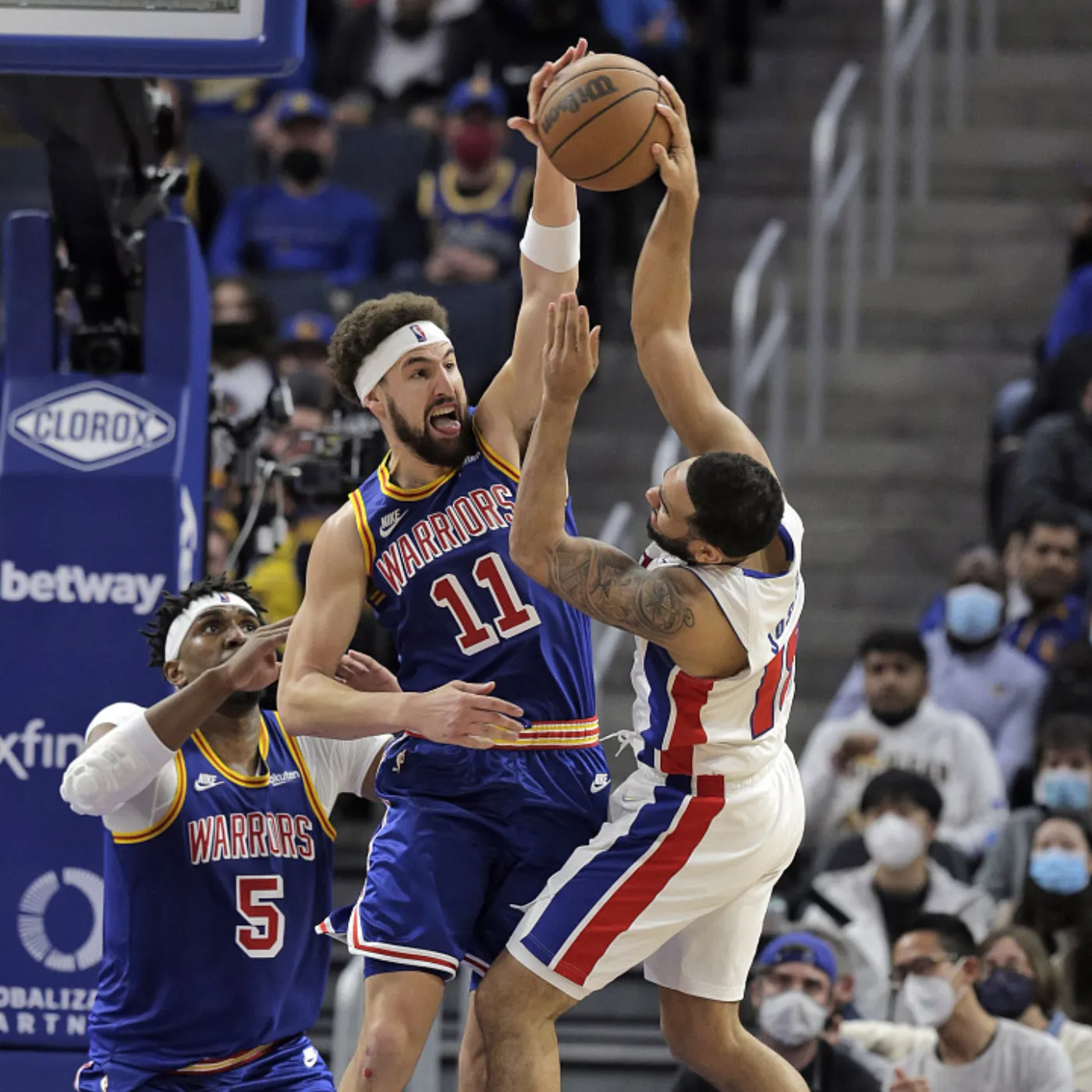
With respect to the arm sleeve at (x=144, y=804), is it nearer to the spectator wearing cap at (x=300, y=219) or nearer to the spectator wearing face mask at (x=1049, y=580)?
the spectator wearing face mask at (x=1049, y=580)

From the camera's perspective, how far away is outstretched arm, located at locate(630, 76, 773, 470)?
5930 mm

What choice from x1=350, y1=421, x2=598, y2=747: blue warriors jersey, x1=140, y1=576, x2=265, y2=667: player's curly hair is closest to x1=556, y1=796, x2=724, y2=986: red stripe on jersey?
x1=350, y1=421, x2=598, y2=747: blue warriors jersey

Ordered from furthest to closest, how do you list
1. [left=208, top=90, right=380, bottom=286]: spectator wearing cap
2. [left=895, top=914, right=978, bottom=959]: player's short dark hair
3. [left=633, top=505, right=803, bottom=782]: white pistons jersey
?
[left=208, top=90, right=380, bottom=286]: spectator wearing cap → [left=895, top=914, right=978, bottom=959]: player's short dark hair → [left=633, top=505, right=803, bottom=782]: white pistons jersey

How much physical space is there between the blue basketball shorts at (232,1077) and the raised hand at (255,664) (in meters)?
1.01

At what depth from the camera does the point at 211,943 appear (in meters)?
6.31

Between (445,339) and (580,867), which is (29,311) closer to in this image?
(445,339)

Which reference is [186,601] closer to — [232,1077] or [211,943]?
[211,943]

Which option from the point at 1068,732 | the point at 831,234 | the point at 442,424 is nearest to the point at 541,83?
the point at 442,424

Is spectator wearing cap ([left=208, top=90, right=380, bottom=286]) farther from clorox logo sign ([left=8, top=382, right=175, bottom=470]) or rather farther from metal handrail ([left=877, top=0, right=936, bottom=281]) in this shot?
clorox logo sign ([left=8, top=382, right=175, bottom=470])

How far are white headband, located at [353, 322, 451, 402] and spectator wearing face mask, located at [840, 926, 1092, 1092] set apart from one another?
11.0 ft

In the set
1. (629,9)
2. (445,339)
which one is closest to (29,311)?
(445,339)

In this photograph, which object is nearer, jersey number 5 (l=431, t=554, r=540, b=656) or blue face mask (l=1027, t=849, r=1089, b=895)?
jersey number 5 (l=431, t=554, r=540, b=656)

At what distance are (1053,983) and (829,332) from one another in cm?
593

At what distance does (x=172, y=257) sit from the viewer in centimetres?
736
